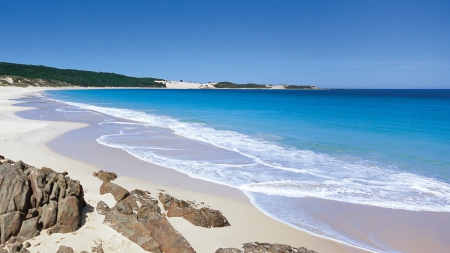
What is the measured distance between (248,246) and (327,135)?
45.8 ft

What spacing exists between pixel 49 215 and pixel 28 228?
0.34 meters

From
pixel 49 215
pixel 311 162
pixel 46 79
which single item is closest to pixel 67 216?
pixel 49 215

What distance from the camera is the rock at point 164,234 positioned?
16.5 ft

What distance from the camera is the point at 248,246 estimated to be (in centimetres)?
512

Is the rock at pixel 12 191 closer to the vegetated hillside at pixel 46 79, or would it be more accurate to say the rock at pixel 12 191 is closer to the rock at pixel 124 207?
the rock at pixel 124 207

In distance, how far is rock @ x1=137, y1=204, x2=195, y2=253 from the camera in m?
5.02

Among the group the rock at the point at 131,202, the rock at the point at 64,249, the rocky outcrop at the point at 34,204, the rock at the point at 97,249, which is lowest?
the rock at the point at 97,249

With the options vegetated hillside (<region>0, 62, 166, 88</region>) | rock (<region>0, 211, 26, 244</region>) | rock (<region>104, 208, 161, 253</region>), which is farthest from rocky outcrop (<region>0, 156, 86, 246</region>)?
vegetated hillside (<region>0, 62, 166, 88</region>)

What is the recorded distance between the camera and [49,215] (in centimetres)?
532

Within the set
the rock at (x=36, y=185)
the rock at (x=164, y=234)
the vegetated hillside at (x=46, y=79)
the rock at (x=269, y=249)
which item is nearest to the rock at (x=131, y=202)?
the rock at (x=164, y=234)

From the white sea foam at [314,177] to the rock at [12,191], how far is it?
4.81 metres

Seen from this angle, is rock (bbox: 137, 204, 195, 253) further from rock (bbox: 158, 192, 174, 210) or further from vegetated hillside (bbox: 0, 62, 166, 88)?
vegetated hillside (bbox: 0, 62, 166, 88)

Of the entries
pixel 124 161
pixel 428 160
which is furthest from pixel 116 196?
pixel 428 160

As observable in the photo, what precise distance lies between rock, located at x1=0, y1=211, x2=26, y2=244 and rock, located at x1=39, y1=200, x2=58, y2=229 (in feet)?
1.10
